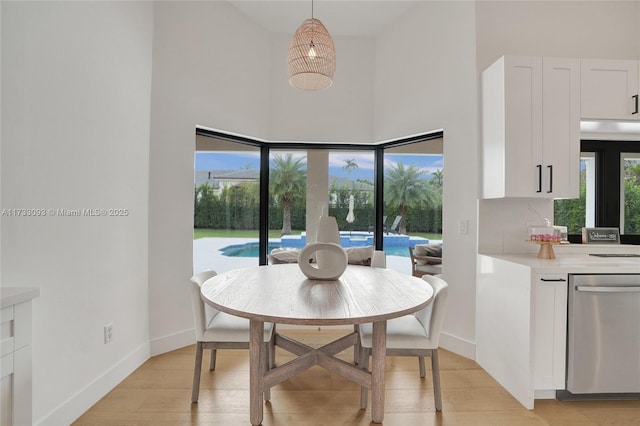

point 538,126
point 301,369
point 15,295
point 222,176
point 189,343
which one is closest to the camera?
point 15,295

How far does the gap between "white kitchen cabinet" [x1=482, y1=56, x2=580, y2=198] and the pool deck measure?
147 cm

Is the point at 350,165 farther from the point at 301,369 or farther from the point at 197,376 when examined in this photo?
the point at 197,376

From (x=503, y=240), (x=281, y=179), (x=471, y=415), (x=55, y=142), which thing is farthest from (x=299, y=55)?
(x=471, y=415)

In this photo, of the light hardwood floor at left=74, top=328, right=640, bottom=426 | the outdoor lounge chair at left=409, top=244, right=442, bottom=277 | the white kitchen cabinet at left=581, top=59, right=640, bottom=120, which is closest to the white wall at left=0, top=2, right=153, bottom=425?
the light hardwood floor at left=74, top=328, right=640, bottom=426

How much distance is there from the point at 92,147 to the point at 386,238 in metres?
2.82

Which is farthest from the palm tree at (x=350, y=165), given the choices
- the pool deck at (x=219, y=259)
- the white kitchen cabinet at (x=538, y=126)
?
the white kitchen cabinet at (x=538, y=126)

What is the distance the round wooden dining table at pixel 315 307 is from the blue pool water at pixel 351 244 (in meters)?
1.38

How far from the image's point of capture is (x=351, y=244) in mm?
3803

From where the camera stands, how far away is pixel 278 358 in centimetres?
273

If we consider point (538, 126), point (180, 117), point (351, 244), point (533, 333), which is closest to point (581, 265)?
point (533, 333)

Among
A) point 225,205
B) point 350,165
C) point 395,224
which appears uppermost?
point 350,165

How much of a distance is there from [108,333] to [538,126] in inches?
134

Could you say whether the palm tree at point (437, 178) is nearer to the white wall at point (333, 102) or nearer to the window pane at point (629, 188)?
the white wall at point (333, 102)

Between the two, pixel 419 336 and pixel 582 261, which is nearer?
pixel 419 336
